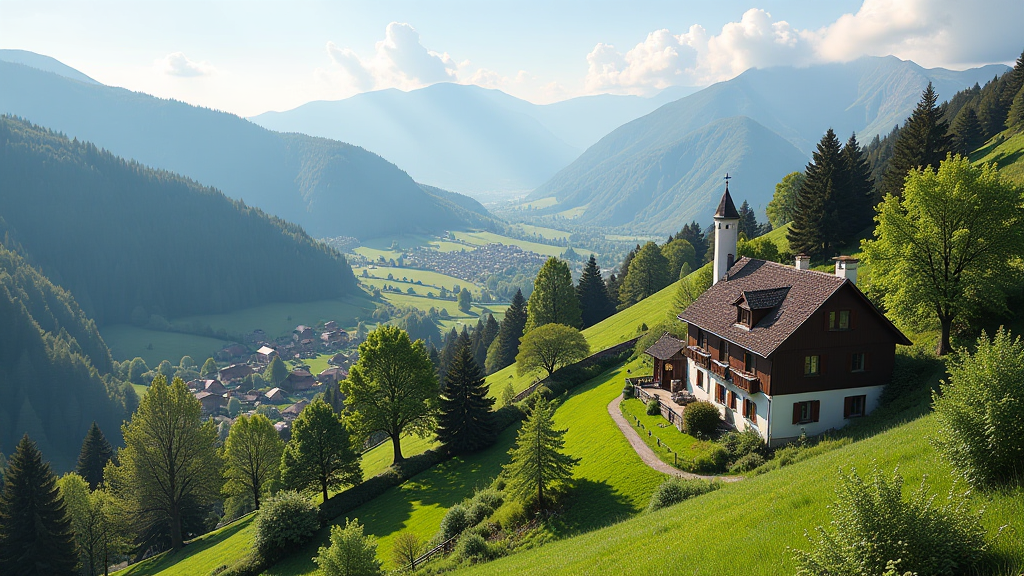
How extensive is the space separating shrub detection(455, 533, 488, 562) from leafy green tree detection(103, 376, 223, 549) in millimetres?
38467

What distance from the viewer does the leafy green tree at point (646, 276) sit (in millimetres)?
107250

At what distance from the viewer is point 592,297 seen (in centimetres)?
10944

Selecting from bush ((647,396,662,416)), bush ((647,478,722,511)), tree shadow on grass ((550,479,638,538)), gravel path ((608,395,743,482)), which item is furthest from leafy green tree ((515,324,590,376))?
bush ((647,478,722,511))

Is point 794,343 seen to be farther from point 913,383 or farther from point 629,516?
point 629,516

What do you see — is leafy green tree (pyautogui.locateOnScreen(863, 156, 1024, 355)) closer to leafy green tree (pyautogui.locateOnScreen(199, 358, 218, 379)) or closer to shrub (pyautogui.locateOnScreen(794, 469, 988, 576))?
shrub (pyautogui.locateOnScreen(794, 469, 988, 576))

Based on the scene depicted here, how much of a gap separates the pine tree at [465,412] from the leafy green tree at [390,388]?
2910mm

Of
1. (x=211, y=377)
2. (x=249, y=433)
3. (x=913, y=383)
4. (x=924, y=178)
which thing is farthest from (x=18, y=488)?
(x=211, y=377)

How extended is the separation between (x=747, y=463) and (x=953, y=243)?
687 inches

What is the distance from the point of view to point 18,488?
156 feet

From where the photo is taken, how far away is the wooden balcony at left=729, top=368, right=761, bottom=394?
34312mm

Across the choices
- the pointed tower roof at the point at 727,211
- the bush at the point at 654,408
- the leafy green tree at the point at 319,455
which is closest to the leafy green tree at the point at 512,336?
the leafy green tree at the point at 319,455

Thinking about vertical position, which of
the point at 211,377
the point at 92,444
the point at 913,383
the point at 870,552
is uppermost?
the point at 870,552

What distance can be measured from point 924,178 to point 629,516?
1042 inches

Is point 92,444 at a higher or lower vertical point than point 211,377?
higher
